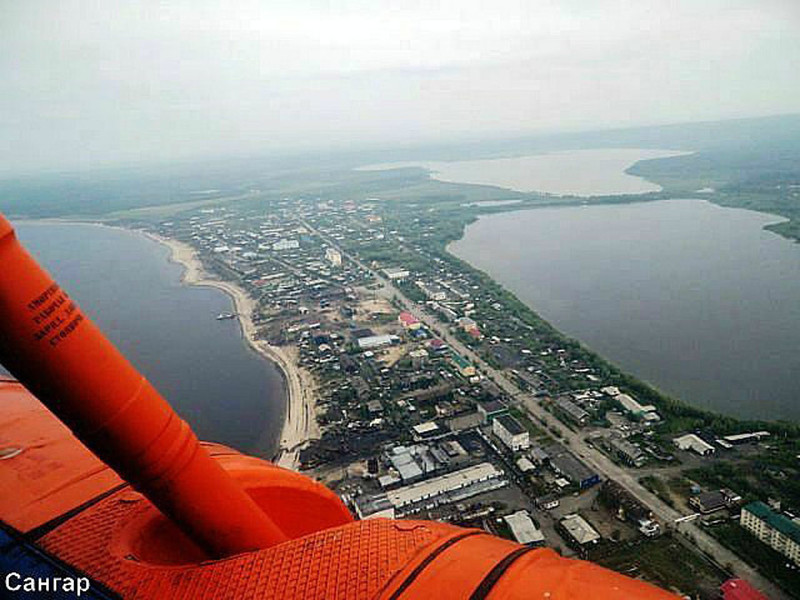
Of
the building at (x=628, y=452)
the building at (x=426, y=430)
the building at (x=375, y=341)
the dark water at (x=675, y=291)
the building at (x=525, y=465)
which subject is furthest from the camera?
the building at (x=375, y=341)

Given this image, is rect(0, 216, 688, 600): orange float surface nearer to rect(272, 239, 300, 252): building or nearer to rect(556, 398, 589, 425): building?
rect(556, 398, 589, 425): building

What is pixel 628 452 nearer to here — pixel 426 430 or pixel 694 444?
pixel 694 444

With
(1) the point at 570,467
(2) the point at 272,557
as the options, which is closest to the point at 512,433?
(1) the point at 570,467

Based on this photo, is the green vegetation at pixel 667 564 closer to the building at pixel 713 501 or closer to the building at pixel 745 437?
the building at pixel 713 501

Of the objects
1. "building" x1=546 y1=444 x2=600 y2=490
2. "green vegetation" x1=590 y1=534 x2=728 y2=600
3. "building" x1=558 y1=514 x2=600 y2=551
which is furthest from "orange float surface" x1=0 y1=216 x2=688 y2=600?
"building" x1=546 y1=444 x2=600 y2=490

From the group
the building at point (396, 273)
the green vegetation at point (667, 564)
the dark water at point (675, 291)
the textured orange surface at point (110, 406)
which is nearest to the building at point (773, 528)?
the green vegetation at point (667, 564)

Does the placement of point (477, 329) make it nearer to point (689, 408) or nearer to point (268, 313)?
point (689, 408)
